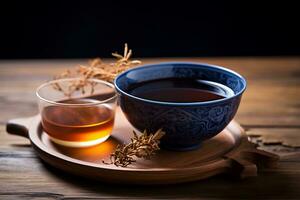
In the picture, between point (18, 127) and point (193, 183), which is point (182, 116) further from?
point (18, 127)

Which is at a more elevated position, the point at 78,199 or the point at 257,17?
the point at 257,17

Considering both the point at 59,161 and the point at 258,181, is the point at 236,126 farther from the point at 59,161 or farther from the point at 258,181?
the point at 59,161

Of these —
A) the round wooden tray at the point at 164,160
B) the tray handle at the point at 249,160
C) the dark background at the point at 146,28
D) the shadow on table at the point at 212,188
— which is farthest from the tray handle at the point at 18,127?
the dark background at the point at 146,28

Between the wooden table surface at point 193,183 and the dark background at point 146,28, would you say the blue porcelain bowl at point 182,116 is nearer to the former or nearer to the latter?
the wooden table surface at point 193,183

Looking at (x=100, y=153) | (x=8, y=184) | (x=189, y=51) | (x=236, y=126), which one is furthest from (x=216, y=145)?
(x=189, y=51)

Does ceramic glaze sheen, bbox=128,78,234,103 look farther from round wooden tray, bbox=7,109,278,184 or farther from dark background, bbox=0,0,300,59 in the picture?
dark background, bbox=0,0,300,59

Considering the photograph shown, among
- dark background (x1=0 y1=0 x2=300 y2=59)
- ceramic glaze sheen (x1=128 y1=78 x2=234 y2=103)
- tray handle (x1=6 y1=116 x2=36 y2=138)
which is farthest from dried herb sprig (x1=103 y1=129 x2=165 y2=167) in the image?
dark background (x1=0 y1=0 x2=300 y2=59)

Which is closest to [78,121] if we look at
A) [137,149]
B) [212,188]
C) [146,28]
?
[137,149]
